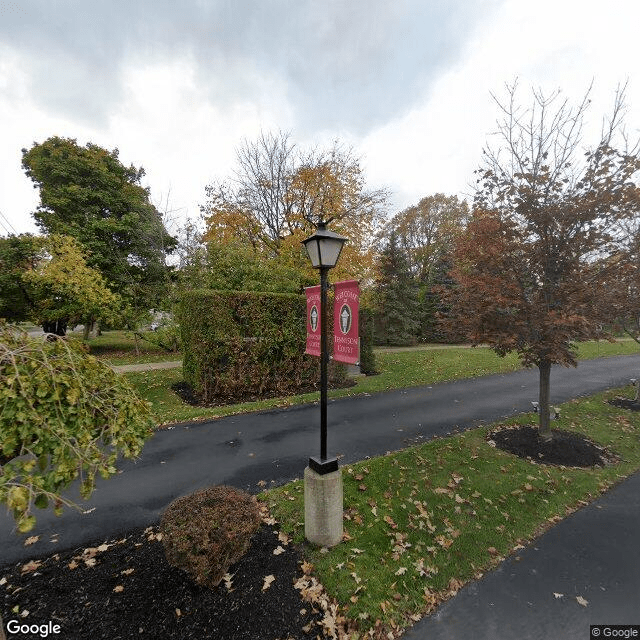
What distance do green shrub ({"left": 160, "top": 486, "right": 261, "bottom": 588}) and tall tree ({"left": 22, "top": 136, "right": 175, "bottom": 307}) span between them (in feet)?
56.5

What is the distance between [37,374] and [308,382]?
1031 centimetres

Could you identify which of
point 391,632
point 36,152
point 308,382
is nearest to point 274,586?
point 391,632

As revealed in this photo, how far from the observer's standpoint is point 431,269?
2866 cm

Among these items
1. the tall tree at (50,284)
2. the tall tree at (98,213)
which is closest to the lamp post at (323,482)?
the tall tree at (50,284)

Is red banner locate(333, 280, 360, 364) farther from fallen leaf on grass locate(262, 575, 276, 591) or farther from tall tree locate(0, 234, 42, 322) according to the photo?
tall tree locate(0, 234, 42, 322)

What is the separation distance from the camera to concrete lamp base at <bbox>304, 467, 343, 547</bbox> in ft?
12.7

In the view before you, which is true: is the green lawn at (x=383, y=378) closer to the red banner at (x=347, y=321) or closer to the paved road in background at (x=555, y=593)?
the red banner at (x=347, y=321)

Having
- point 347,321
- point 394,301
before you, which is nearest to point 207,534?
point 347,321

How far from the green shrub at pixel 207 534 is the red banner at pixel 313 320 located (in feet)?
7.00

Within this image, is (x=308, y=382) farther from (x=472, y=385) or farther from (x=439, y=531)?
(x=439, y=531)

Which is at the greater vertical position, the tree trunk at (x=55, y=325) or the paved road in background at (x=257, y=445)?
the tree trunk at (x=55, y=325)

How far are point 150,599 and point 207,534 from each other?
936mm

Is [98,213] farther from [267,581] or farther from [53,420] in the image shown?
[267,581]

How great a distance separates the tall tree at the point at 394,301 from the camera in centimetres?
2597
